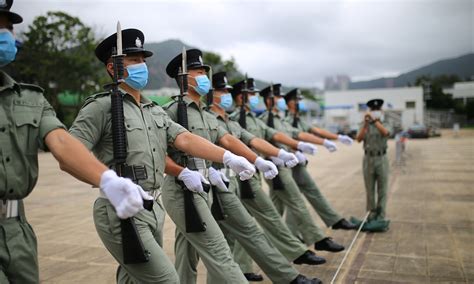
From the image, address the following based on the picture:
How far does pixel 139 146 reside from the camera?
286 centimetres

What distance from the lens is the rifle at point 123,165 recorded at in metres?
2.56

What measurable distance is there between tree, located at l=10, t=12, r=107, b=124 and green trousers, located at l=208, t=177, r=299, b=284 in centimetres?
2418

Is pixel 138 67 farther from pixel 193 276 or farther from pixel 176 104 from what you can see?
pixel 193 276

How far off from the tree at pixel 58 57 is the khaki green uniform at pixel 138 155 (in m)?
24.8

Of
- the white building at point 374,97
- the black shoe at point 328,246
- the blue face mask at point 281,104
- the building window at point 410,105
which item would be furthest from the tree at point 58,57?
the building window at point 410,105

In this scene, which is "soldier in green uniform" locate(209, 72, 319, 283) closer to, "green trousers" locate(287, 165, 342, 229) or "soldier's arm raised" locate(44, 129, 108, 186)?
"soldier's arm raised" locate(44, 129, 108, 186)

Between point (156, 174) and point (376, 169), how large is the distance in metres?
5.24

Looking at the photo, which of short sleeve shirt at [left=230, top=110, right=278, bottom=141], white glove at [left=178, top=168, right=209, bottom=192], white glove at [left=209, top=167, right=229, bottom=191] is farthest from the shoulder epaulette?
short sleeve shirt at [left=230, top=110, right=278, bottom=141]

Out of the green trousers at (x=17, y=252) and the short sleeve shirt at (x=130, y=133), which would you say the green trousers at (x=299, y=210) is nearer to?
the short sleeve shirt at (x=130, y=133)

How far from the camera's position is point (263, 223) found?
4.84 meters

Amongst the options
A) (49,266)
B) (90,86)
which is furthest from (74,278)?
(90,86)

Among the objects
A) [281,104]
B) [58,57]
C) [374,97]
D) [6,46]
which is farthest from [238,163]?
[374,97]

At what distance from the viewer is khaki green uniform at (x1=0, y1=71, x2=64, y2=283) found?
7.01 ft

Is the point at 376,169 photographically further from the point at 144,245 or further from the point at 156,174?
the point at 144,245
